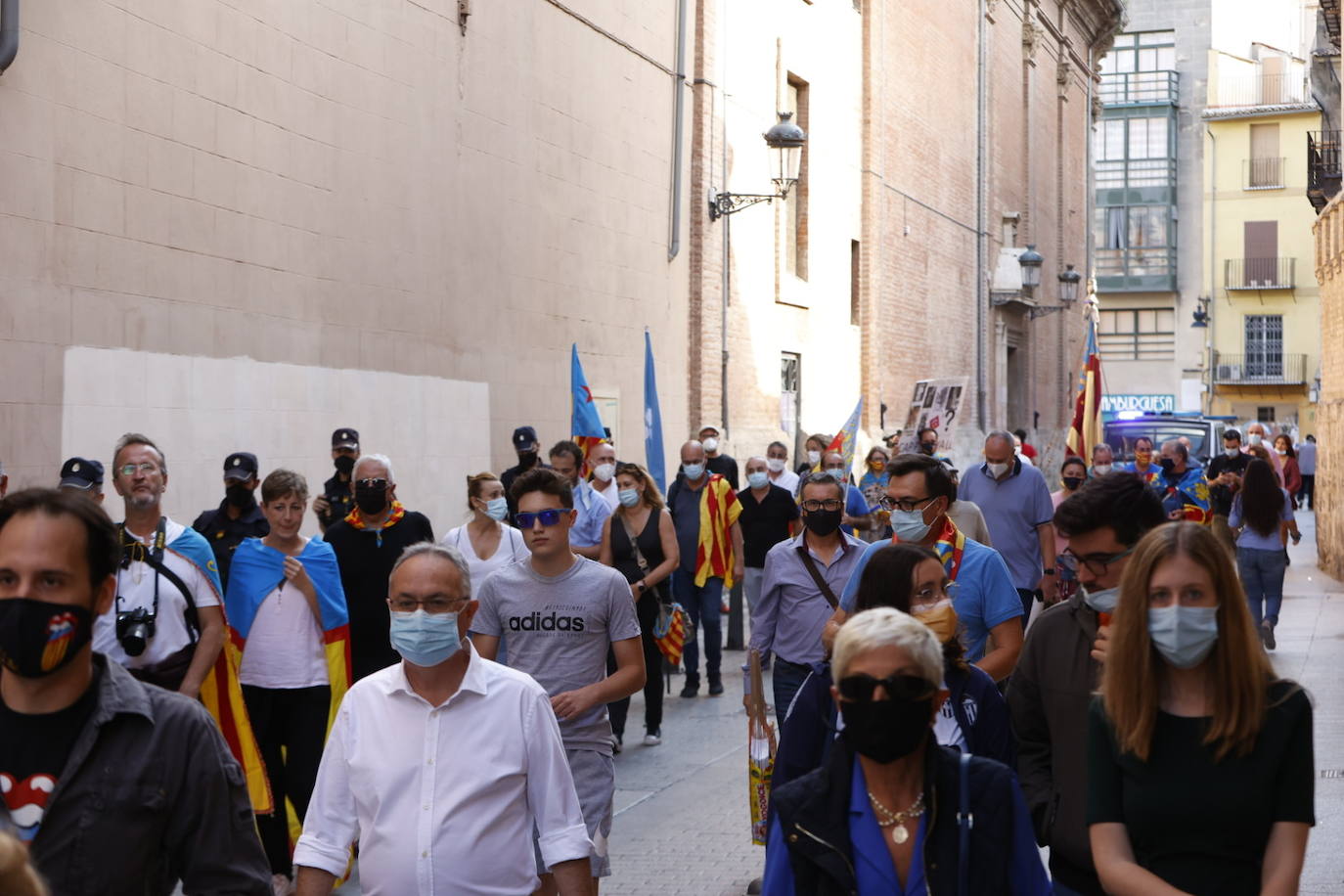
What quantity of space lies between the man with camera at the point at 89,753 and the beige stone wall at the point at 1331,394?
2042 centimetres

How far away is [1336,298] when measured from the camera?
882 inches

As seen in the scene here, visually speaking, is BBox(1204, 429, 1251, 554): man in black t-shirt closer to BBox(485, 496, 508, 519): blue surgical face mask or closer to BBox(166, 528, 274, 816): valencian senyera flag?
BBox(485, 496, 508, 519): blue surgical face mask

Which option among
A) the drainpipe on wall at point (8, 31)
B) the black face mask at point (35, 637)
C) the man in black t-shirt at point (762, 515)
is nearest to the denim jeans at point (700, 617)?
the man in black t-shirt at point (762, 515)

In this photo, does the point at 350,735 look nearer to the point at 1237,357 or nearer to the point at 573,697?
the point at 573,697

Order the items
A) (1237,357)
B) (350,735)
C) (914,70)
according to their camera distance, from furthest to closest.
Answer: (1237,357)
(914,70)
(350,735)

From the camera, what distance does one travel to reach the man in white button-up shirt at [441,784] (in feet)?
13.5

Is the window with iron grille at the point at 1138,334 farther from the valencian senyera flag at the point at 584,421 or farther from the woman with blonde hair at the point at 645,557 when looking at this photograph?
the woman with blonde hair at the point at 645,557

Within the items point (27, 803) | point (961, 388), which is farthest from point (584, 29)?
point (27, 803)

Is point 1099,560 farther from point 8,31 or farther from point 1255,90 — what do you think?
point 1255,90

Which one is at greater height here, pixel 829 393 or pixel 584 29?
pixel 584 29

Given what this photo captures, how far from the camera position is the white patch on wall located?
10.9 metres

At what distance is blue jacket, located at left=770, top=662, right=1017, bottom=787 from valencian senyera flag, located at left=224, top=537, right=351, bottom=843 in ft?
12.0

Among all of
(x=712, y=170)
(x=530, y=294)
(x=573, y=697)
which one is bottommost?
(x=573, y=697)

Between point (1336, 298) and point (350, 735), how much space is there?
2045 cm
